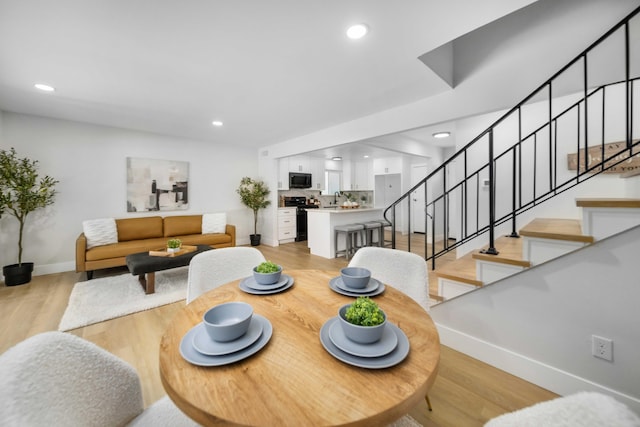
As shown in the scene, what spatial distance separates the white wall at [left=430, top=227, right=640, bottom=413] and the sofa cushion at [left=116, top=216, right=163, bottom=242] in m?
4.82

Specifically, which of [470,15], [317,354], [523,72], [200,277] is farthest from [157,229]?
[523,72]

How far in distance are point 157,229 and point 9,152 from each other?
2112mm

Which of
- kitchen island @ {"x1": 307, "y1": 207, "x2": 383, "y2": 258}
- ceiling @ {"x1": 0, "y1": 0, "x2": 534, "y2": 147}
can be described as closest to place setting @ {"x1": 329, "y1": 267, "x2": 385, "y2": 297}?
ceiling @ {"x1": 0, "y1": 0, "x2": 534, "y2": 147}

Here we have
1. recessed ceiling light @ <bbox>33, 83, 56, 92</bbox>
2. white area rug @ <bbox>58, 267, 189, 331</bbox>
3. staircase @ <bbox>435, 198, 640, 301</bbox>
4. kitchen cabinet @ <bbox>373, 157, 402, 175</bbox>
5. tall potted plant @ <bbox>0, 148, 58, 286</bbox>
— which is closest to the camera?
staircase @ <bbox>435, 198, 640, 301</bbox>

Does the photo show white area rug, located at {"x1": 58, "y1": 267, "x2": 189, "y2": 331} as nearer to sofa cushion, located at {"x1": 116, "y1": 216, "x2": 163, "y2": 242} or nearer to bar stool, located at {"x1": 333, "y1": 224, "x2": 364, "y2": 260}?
sofa cushion, located at {"x1": 116, "y1": 216, "x2": 163, "y2": 242}

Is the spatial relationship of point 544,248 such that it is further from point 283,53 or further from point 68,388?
point 283,53

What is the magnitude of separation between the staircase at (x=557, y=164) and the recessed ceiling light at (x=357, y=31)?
1165 millimetres

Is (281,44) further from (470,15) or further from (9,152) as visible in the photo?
(9,152)

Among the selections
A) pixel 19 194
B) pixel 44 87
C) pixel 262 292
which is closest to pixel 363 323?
pixel 262 292

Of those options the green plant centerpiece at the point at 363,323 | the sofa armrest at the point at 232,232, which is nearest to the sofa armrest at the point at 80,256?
the sofa armrest at the point at 232,232

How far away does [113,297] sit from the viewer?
2.89 meters

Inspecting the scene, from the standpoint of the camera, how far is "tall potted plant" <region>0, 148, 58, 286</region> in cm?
321

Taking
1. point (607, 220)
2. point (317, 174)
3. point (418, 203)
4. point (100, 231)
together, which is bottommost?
point (100, 231)

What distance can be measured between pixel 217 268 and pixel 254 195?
14.2ft
